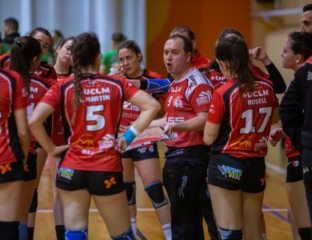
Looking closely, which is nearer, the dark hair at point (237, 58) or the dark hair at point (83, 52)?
the dark hair at point (83, 52)

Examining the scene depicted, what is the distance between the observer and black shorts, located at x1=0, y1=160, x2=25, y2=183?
3.43 metres

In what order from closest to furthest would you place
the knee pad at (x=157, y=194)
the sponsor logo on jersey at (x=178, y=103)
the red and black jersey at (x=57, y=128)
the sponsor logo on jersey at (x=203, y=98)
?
the sponsor logo on jersey at (x=203, y=98), the sponsor logo on jersey at (x=178, y=103), the red and black jersey at (x=57, y=128), the knee pad at (x=157, y=194)

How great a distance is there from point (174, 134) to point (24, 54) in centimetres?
130

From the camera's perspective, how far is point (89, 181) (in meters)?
3.36

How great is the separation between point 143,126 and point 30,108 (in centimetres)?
114

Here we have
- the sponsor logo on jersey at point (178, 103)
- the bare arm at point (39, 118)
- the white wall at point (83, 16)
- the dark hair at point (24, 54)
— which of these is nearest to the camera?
the bare arm at point (39, 118)

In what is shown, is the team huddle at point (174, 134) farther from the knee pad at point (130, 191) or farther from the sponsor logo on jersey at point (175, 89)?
the knee pad at point (130, 191)

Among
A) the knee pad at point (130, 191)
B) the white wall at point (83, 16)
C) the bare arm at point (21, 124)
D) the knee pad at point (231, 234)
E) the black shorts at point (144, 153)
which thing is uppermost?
the white wall at point (83, 16)

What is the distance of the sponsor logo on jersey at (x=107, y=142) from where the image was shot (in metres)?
3.38

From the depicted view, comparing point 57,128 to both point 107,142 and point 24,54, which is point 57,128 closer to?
point 24,54

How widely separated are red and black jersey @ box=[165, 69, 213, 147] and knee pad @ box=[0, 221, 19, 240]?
1.38m

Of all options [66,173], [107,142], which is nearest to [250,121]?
[107,142]

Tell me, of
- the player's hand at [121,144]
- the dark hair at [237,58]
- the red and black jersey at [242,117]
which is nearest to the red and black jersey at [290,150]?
the red and black jersey at [242,117]

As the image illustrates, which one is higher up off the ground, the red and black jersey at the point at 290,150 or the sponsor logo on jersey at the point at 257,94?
the sponsor logo on jersey at the point at 257,94
